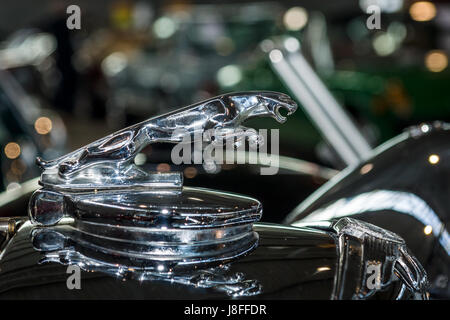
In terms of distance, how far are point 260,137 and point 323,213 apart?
367 millimetres

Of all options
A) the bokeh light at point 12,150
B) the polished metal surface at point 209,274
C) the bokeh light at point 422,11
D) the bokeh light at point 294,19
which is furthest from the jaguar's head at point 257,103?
the bokeh light at point 422,11

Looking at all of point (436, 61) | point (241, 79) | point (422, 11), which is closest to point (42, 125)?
point (241, 79)

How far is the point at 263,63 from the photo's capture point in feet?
19.5

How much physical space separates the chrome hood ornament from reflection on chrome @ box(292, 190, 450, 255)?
316mm

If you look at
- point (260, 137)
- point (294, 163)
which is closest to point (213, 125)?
point (260, 137)

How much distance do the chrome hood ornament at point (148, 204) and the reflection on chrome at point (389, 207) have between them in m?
0.32

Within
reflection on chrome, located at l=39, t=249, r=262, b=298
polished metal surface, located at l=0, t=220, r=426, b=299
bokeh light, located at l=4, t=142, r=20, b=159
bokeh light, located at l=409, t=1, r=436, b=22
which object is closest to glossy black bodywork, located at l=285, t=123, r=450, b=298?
polished metal surface, located at l=0, t=220, r=426, b=299

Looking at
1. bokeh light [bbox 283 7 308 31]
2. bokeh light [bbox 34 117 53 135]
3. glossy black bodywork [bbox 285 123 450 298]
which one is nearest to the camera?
glossy black bodywork [bbox 285 123 450 298]

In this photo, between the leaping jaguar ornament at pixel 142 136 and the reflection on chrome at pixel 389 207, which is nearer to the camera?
the leaping jaguar ornament at pixel 142 136

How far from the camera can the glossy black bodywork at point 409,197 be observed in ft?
3.49

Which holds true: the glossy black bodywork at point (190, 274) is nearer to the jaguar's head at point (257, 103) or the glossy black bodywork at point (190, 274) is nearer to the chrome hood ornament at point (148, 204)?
the chrome hood ornament at point (148, 204)

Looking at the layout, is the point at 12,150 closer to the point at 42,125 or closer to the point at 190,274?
the point at 42,125

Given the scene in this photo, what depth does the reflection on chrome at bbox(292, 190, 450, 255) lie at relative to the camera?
42.7 inches

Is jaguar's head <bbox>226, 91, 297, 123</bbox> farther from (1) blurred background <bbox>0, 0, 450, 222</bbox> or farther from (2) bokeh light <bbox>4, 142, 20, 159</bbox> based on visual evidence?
(2) bokeh light <bbox>4, 142, 20, 159</bbox>
